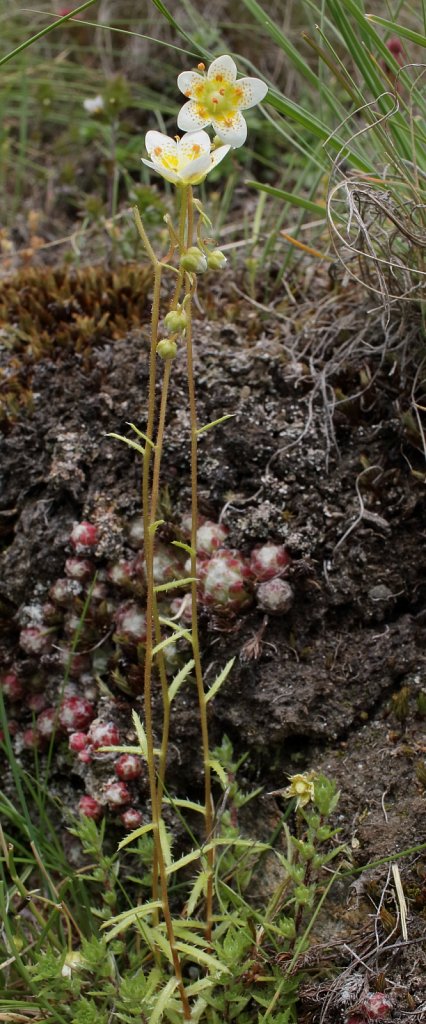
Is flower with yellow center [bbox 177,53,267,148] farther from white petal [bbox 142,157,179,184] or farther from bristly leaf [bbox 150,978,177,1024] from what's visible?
bristly leaf [bbox 150,978,177,1024]

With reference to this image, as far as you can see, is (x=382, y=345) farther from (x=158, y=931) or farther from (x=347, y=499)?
(x=158, y=931)

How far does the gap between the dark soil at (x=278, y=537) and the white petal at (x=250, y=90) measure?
2.47 ft

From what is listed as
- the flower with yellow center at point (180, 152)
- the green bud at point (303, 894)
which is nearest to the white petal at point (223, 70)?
the flower with yellow center at point (180, 152)

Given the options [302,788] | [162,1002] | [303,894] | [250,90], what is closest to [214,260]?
[250,90]

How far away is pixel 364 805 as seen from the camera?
169cm

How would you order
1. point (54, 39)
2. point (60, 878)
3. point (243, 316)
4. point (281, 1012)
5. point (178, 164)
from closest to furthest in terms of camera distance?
point (178, 164) → point (281, 1012) → point (60, 878) → point (243, 316) → point (54, 39)

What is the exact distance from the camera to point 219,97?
1.36 m

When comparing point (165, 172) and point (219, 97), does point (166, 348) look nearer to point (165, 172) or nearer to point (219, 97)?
point (165, 172)

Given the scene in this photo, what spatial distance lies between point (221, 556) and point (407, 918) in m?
0.78

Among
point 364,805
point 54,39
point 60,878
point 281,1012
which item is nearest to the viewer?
point 281,1012

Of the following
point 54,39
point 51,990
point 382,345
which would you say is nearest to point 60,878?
point 51,990

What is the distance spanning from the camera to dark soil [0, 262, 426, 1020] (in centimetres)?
177

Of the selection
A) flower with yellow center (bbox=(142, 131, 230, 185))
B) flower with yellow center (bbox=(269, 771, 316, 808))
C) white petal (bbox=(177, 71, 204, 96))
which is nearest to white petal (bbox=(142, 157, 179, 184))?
flower with yellow center (bbox=(142, 131, 230, 185))

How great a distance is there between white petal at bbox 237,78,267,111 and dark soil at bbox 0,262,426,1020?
2.47ft
